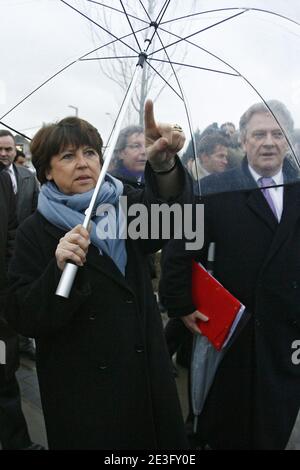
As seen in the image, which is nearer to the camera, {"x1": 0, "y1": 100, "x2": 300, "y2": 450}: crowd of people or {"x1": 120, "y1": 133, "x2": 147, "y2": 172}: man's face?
{"x1": 0, "y1": 100, "x2": 300, "y2": 450}: crowd of people

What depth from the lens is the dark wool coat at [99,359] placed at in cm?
151

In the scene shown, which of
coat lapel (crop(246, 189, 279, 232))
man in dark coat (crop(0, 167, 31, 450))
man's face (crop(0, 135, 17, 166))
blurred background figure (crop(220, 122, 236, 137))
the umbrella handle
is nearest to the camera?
the umbrella handle

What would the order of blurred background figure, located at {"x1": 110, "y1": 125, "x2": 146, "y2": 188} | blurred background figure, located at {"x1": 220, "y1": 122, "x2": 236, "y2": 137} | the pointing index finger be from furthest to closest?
1. blurred background figure, located at {"x1": 110, "y1": 125, "x2": 146, "y2": 188}
2. blurred background figure, located at {"x1": 220, "y1": 122, "x2": 236, "y2": 137}
3. the pointing index finger

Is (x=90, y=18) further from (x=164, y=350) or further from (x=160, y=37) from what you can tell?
(x=164, y=350)

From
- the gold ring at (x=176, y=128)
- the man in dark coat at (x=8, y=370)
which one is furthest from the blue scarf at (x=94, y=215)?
the man in dark coat at (x=8, y=370)

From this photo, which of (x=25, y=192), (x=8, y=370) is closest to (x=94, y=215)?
(x=8, y=370)

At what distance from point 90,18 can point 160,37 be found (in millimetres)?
280

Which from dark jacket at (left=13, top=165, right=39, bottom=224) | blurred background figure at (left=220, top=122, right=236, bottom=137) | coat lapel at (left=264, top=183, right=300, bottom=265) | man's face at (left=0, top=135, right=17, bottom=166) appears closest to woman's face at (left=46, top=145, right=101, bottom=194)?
blurred background figure at (left=220, top=122, right=236, bottom=137)

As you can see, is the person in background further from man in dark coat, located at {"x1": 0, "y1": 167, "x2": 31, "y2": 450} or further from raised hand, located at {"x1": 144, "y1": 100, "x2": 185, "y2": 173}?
raised hand, located at {"x1": 144, "y1": 100, "x2": 185, "y2": 173}

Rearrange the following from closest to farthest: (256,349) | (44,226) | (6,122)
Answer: (44,226)
(6,122)
(256,349)

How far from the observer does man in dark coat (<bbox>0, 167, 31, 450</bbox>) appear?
2262 mm

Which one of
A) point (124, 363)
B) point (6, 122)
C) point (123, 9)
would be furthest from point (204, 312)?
point (123, 9)

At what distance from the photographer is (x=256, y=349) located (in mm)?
1967

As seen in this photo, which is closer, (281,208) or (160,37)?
(160,37)
